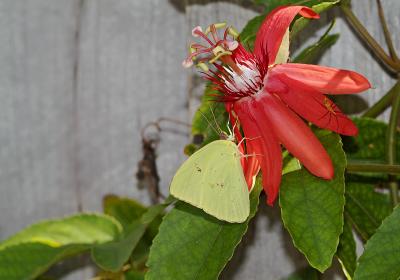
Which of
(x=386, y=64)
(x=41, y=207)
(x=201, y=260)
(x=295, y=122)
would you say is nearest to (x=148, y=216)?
(x=201, y=260)

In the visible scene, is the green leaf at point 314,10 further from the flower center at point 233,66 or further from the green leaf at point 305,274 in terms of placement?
the green leaf at point 305,274

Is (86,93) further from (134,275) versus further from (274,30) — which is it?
(274,30)

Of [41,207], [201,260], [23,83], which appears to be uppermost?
[23,83]

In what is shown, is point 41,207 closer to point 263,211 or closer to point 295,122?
point 263,211

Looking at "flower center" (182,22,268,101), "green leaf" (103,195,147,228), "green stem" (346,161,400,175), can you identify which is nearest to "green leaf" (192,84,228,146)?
"flower center" (182,22,268,101)

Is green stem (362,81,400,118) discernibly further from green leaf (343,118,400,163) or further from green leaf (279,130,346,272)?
green leaf (279,130,346,272)

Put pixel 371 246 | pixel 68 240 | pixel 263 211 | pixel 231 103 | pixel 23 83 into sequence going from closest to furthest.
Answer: pixel 371 246 → pixel 231 103 → pixel 263 211 → pixel 68 240 → pixel 23 83

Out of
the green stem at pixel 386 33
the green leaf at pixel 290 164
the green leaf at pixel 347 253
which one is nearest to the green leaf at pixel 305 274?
the green leaf at pixel 347 253

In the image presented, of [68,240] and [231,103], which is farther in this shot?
[68,240]

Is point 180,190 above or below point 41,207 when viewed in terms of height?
above
